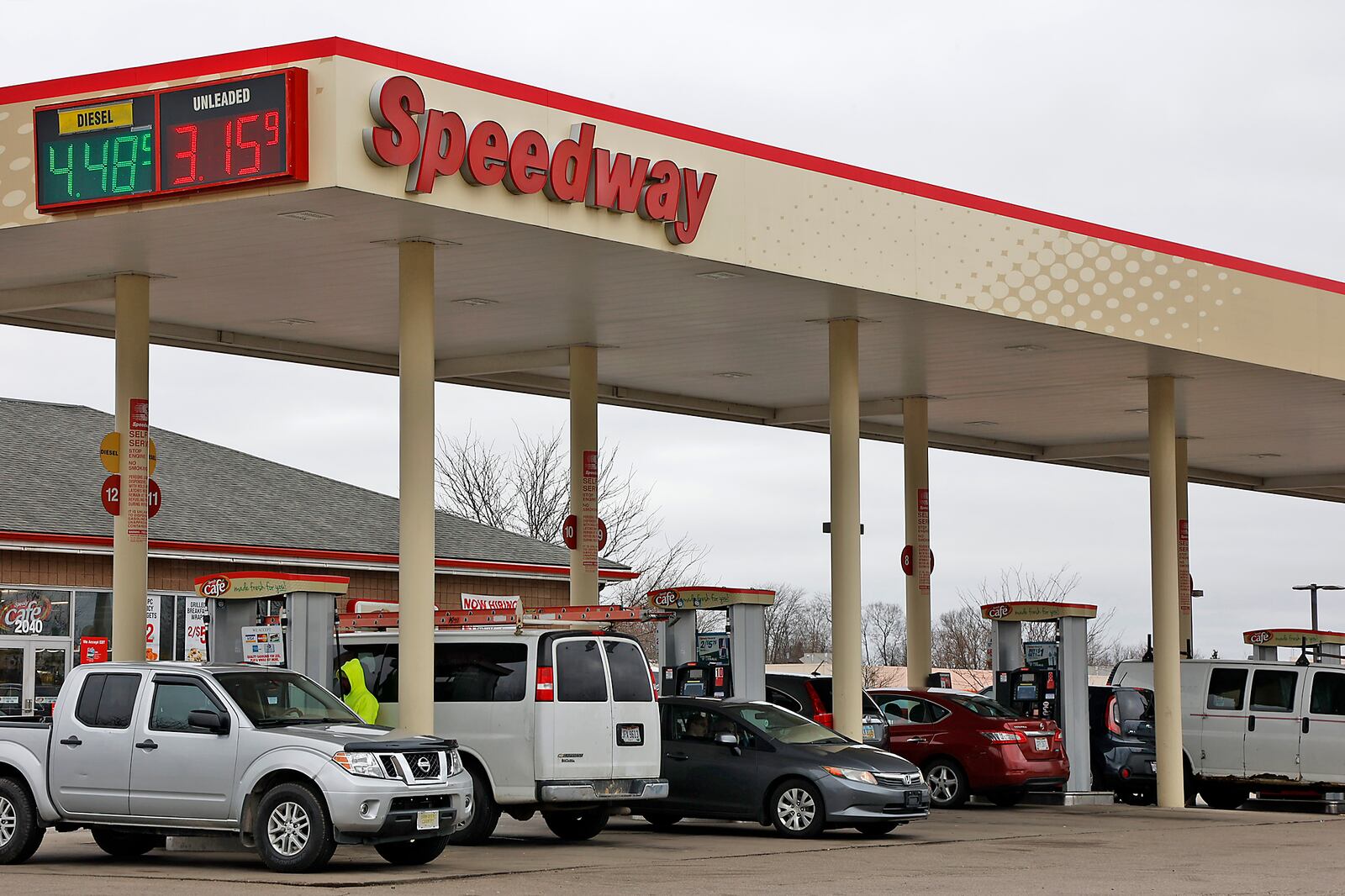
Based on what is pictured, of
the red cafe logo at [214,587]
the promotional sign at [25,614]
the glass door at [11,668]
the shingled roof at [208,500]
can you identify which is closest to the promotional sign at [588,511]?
the red cafe logo at [214,587]

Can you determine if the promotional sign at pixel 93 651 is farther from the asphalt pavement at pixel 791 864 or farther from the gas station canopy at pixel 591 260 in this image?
the gas station canopy at pixel 591 260

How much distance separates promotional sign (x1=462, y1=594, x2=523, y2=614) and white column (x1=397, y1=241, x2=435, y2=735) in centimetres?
82

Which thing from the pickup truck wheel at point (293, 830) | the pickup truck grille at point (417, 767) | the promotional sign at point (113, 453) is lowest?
the pickup truck wheel at point (293, 830)

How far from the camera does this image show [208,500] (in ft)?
110

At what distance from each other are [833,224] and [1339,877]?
25.2ft

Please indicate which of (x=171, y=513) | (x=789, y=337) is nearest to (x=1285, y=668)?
(x=789, y=337)

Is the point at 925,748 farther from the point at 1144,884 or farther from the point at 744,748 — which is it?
the point at 1144,884

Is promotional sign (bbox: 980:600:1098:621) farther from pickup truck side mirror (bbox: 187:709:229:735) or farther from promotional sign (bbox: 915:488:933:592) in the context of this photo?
pickup truck side mirror (bbox: 187:709:229:735)

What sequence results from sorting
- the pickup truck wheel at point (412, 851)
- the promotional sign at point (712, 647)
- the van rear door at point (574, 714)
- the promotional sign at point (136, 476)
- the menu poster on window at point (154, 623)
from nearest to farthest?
the pickup truck wheel at point (412, 851), the van rear door at point (574, 714), the promotional sign at point (136, 476), the promotional sign at point (712, 647), the menu poster on window at point (154, 623)

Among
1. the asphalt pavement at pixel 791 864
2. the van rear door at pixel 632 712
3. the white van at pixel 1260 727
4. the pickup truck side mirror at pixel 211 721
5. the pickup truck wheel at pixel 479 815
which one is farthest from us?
the white van at pixel 1260 727

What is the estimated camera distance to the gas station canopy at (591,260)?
613 inches

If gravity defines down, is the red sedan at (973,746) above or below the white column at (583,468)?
below

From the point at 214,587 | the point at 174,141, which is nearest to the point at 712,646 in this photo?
the point at 214,587

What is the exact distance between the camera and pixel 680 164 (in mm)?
17562
